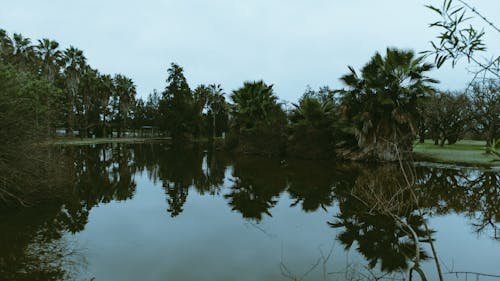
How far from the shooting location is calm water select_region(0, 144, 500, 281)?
18.6ft

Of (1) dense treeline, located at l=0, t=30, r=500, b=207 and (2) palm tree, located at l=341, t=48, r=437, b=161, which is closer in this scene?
(1) dense treeline, located at l=0, t=30, r=500, b=207

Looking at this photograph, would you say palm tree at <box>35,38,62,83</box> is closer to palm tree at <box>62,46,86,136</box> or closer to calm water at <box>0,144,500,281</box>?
palm tree at <box>62,46,86,136</box>

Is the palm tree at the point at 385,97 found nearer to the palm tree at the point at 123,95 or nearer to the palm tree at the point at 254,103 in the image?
the palm tree at the point at 254,103

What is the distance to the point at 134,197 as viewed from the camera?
12086 millimetres

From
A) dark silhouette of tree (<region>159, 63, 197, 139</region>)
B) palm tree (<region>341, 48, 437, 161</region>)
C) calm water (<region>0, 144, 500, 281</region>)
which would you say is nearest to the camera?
calm water (<region>0, 144, 500, 281</region>)

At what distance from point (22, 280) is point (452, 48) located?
21.6 ft

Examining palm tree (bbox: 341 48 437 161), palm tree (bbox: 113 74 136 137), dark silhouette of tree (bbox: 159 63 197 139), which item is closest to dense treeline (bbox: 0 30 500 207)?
palm tree (bbox: 341 48 437 161)

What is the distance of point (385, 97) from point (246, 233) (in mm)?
17287

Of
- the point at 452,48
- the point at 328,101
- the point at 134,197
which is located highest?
the point at 328,101

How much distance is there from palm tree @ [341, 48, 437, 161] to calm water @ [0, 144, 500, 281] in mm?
8179

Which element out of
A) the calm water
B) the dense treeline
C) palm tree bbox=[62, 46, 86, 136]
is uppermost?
palm tree bbox=[62, 46, 86, 136]

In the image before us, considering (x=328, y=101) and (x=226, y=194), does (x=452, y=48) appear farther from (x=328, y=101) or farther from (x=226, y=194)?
(x=328, y=101)

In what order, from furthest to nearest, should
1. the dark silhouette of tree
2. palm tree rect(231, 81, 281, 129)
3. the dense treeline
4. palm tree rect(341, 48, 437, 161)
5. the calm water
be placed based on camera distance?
the dark silhouette of tree → palm tree rect(231, 81, 281, 129) → palm tree rect(341, 48, 437, 161) → the dense treeline → the calm water

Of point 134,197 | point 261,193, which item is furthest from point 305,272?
point 134,197
